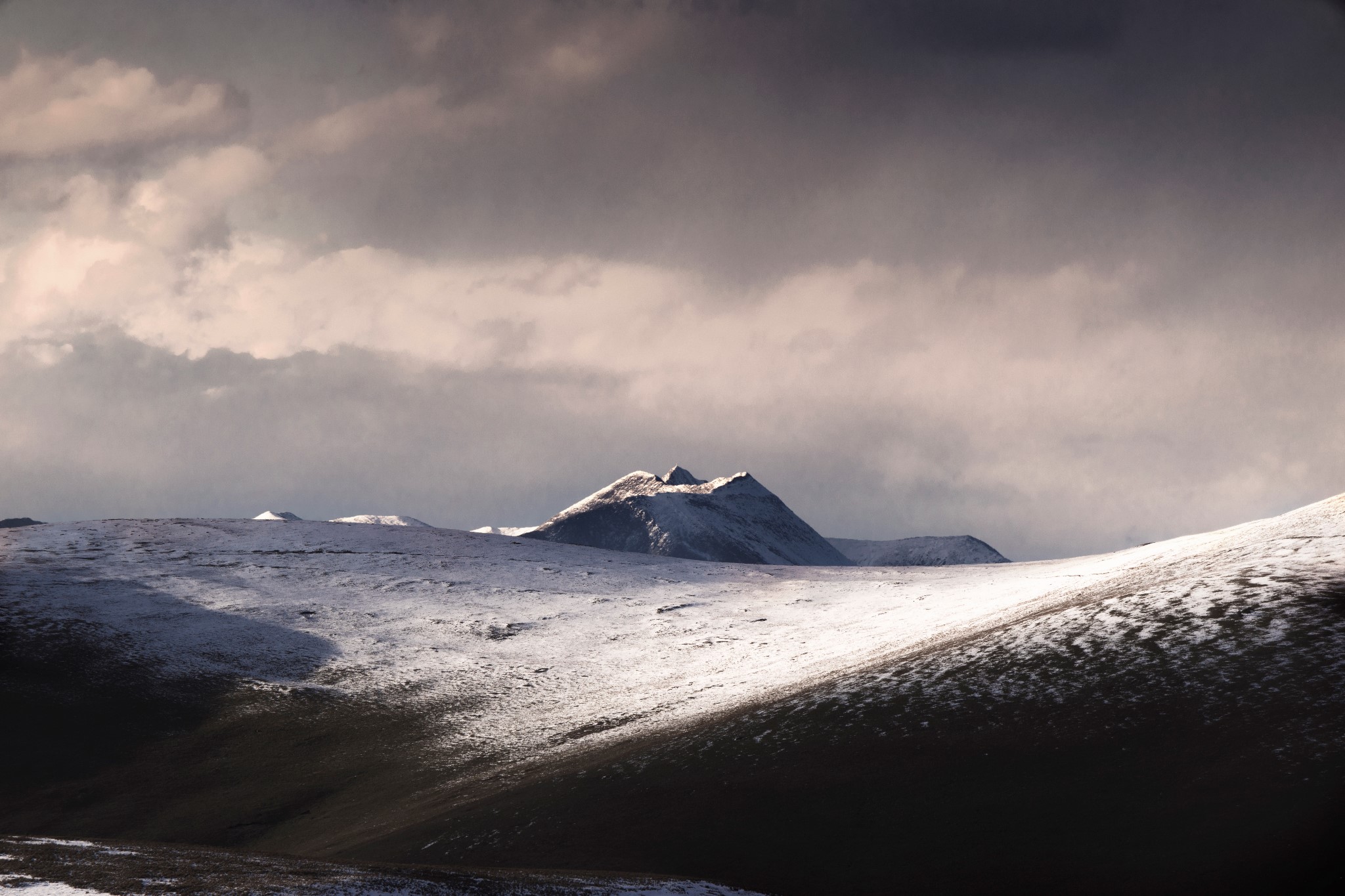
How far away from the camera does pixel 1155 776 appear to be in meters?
23.3

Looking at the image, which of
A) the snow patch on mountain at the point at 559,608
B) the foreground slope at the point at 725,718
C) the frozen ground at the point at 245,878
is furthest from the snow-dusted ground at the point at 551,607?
the frozen ground at the point at 245,878

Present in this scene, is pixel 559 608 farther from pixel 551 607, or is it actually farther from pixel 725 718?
pixel 725 718

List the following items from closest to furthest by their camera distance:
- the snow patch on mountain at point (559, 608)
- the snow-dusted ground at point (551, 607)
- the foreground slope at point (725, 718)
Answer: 1. the foreground slope at point (725, 718)
2. the snow patch on mountain at point (559, 608)
3. the snow-dusted ground at point (551, 607)

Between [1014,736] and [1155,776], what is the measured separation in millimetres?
4969

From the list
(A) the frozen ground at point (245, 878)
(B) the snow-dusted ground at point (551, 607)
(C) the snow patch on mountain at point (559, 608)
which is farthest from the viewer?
(B) the snow-dusted ground at point (551, 607)

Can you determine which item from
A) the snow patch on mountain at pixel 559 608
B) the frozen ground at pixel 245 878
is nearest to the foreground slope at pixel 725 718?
the snow patch on mountain at pixel 559 608

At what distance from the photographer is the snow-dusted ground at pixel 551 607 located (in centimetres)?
4175

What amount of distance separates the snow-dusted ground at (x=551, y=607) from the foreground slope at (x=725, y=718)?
0.41 metres

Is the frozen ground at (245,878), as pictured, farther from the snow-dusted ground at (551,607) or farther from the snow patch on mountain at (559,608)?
the snow patch on mountain at (559,608)

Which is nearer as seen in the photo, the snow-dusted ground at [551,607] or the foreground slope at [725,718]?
the foreground slope at [725,718]

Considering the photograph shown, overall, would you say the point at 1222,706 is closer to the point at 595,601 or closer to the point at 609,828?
the point at 609,828

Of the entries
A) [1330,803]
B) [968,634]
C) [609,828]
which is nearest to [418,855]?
[609,828]

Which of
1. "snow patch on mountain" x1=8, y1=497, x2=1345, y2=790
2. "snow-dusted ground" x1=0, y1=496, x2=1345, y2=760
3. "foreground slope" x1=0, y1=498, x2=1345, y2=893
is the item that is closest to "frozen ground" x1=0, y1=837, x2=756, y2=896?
"foreground slope" x1=0, y1=498, x2=1345, y2=893

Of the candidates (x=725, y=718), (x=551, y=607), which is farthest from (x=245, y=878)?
(x=551, y=607)
